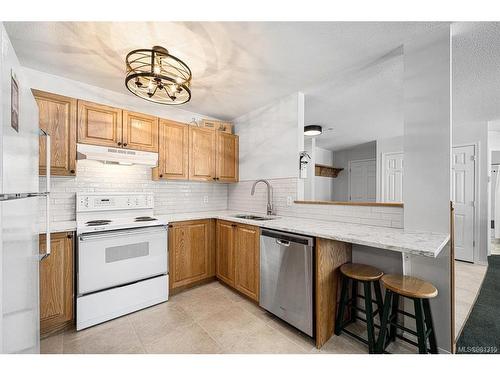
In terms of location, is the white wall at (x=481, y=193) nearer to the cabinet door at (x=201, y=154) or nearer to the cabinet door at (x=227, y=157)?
the cabinet door at (x=227, y=157)

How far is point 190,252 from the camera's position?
2.55 metres

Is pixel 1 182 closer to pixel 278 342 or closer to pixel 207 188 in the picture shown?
pixel 278 342

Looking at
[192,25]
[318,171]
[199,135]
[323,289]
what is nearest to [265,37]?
[192,25]

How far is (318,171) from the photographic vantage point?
5.70 metres

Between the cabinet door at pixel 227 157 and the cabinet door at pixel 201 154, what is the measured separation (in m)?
0.11

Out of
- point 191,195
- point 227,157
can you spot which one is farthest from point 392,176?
point 191,195

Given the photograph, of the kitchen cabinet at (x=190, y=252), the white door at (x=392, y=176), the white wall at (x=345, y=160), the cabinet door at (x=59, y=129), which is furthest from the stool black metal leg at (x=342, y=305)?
the white wall at (x=345, y=160)

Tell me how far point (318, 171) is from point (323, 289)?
4.38 meters

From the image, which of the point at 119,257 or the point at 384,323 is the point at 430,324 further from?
the point at 119,257

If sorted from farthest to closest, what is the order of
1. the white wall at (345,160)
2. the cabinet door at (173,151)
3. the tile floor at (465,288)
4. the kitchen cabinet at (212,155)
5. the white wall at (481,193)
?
1. the white wall at (345,160)
2. the white wall at (481,193)
3. the kitchen cabinet at (212,155)
4. the cabinet door at (173,151)
5. the tile floor at (465,288)

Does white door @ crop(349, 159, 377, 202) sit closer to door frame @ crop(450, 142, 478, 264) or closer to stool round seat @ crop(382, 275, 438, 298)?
door frame @ crop(450, 142, 478, 264)

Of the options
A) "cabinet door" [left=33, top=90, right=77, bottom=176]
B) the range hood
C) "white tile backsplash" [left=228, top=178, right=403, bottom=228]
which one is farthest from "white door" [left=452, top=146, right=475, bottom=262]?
"cabinet door" [left=33, top=90, right=77, bottom=176]

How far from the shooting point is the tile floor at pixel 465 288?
2.07 m

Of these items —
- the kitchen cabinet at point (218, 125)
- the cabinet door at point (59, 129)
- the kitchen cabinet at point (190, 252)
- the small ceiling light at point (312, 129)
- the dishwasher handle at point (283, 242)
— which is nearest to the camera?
the dishwasher handle at point (283, 242)
